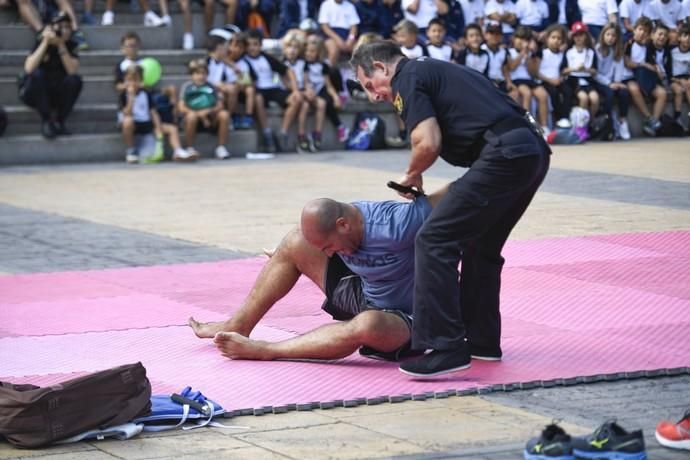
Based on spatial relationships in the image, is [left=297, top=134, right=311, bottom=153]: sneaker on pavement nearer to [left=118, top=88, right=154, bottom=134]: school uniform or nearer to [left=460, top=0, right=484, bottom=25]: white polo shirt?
[left=118, top=88, right=154, bottom=134]: school uniform

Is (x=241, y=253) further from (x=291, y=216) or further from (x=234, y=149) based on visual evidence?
(x=234, y=149)

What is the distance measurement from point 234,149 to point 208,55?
1249 millimetres

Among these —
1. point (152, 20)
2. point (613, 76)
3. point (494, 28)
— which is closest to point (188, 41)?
point (152, 20)

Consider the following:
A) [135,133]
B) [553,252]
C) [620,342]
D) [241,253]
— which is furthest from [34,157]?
[620,342]

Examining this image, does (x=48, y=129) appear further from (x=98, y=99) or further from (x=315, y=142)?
(x=315, y=142)

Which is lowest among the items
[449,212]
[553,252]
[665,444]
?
[553,252]

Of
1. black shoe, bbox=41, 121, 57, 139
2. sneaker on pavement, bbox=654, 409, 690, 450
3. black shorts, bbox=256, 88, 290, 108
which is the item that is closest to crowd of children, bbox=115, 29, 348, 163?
black shorts, bbox=256, 88, 290, 108

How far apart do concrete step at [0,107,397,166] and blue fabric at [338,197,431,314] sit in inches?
426

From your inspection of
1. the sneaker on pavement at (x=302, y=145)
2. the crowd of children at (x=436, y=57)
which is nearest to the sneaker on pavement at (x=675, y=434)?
the crowd of children at (x=436, y=57)

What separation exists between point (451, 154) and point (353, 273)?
29.0 inches

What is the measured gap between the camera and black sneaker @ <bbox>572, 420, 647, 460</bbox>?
454 cm

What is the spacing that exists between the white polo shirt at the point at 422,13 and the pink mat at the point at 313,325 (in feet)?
32.1

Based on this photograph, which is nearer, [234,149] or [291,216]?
[291,216]

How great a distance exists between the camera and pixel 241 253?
999 centimetres
